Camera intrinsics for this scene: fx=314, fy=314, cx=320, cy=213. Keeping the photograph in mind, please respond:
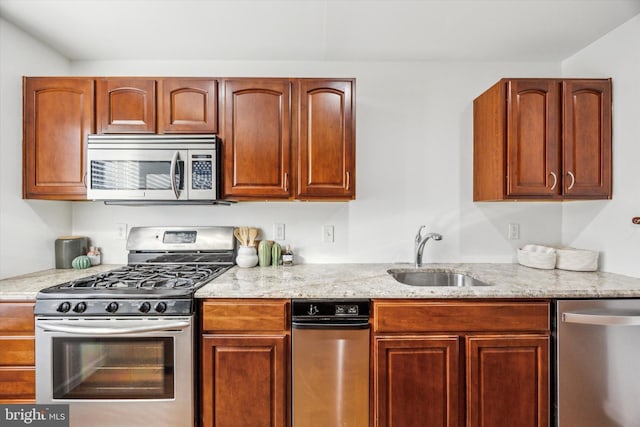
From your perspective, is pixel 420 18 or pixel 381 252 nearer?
pixel 420 18

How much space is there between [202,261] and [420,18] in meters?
2.18

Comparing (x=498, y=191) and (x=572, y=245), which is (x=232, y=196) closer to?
(x=498, y=191)

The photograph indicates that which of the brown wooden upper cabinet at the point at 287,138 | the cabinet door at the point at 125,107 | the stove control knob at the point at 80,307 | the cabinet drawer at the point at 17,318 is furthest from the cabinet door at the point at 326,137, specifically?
the cabinet drawer at the point at 17,318

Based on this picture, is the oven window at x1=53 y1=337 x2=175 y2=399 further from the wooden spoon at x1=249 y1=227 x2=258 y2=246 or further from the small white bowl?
the small white bowl

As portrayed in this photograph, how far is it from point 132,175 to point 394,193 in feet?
5.99

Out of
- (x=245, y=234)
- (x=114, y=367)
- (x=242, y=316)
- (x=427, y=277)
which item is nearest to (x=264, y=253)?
(x=245, y=234)

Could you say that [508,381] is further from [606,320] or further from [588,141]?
[588,141]

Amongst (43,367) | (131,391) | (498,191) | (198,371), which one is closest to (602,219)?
(498,191)

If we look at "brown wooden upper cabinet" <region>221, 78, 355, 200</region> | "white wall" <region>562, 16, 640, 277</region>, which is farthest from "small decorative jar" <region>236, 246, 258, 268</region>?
"white wall" <region>562, 16, 640, 277</region>

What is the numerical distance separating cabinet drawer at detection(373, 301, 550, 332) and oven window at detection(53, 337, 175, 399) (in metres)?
1.13

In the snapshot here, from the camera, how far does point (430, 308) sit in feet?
5.41

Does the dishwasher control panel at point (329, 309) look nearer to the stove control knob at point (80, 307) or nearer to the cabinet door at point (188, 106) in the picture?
the stove control knob at point (80, 307)

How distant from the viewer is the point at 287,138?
80.4 inches

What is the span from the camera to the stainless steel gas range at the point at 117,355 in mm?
1588
